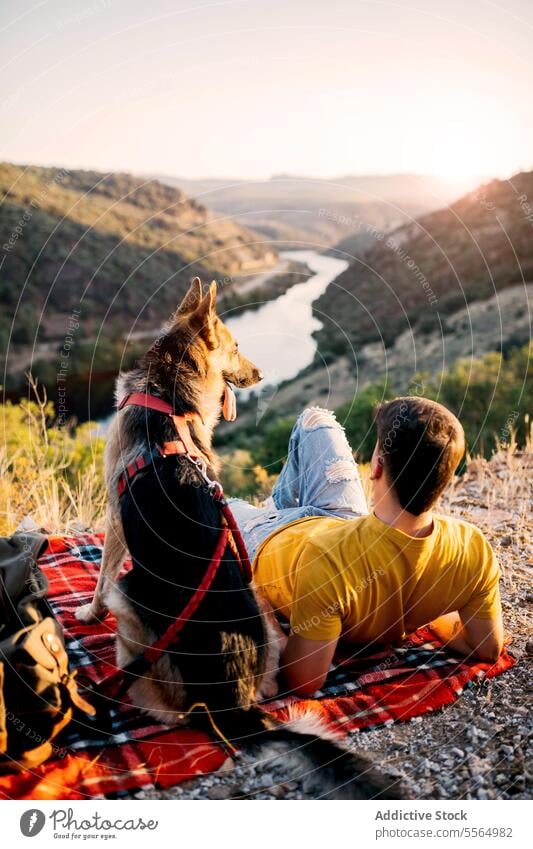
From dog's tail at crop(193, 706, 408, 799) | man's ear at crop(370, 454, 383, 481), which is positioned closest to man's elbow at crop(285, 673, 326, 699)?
dog's tail at crop(193, 706, 408, 799)

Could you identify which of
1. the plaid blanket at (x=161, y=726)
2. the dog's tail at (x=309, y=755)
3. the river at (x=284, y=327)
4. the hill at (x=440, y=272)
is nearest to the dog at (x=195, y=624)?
the dog's tail at (x=309, y=755)

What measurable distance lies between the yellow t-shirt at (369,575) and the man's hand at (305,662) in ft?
0.21

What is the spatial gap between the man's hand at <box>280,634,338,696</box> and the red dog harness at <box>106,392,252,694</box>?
437mm

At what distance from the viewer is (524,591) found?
4.82 metres

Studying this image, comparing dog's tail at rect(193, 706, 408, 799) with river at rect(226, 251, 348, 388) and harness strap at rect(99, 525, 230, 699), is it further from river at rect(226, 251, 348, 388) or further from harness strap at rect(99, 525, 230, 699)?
river at rect(226, 251, 348, 388)

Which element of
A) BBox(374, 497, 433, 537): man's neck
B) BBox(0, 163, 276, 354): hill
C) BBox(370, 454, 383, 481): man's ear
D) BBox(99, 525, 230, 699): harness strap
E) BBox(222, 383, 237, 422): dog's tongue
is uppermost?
BBox(0, 163, 276, 354): hill

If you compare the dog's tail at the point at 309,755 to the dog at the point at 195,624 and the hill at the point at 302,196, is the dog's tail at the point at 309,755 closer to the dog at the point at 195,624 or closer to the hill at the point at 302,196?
the dog at the point at 195,624

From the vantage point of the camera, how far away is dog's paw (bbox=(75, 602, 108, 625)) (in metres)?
4.26

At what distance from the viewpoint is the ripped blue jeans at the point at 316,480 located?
13.8 ft

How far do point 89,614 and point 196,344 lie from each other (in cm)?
190
